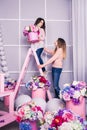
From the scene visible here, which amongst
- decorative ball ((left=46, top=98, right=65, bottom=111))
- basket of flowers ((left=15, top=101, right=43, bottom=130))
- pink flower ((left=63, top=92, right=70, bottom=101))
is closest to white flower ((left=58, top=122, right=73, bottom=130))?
basket of flowers ((left=15, top=101, right=43, bottom=130))

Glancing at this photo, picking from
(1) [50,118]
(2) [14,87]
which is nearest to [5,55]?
(2) [14,87]

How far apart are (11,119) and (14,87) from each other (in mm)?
1168

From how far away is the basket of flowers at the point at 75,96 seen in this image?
2.59 metres

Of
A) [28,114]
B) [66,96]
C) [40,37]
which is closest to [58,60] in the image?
[40,37]

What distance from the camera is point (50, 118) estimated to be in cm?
169

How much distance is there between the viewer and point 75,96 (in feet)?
8.46

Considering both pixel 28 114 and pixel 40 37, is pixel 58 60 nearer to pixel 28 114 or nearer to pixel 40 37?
pixel 40 37

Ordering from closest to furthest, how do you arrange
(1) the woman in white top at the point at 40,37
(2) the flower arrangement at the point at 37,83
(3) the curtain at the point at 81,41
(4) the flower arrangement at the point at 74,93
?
(4) the flower arrangement at the point at 74,93, (2) the flower arrangement at the point at 37,83, (3) the curtain at the point at 81,41, (1) the woman in white top at the point at 40,37

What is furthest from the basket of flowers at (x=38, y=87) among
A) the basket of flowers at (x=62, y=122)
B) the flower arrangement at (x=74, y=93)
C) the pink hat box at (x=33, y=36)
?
the basket of flowers at (x=62, y=122)

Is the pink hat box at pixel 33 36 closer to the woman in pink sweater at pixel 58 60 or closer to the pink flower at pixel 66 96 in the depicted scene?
the woman in pink sweater at pixel 58 60

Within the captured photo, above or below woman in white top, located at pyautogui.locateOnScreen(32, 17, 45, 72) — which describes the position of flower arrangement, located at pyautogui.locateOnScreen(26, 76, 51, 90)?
below

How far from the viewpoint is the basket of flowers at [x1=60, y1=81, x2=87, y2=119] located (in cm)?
259

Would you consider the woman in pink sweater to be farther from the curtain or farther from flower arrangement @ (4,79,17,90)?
flower arrangement @ (4,79,17,90)

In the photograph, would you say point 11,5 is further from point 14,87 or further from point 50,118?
point 50,118
